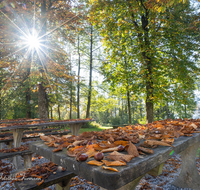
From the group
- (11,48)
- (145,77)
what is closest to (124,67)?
(145,77)

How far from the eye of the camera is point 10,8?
7.16 m

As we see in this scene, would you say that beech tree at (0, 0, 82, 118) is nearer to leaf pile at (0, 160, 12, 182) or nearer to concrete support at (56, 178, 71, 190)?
leaf pile at (0, 160, 12, 182)

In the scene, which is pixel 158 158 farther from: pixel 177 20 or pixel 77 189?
pixel 177 20

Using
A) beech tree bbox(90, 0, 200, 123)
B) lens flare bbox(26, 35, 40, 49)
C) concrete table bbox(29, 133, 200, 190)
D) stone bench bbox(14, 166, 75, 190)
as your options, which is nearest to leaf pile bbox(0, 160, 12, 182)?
stone bench bbox(14, 166, 75, 190)

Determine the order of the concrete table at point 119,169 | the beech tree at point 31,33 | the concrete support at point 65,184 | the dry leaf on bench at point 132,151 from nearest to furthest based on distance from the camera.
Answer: the concrete table at point 119,169 < the dry leaf on bench at point 132,151 < the concrete support at point 65,184 < the beech tree at point 31,33

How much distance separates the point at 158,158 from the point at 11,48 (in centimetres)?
851

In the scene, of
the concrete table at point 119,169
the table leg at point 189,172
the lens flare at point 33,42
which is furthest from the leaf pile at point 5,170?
the lens flare at point 33,42

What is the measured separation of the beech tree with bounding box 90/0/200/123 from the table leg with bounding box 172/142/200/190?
2395mm

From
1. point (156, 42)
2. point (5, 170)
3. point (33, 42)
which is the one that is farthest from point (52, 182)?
point (33, 42)

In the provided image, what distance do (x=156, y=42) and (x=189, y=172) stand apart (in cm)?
479

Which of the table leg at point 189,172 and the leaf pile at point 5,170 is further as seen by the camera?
the leaf pile at point 5,170

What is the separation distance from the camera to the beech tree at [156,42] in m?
5.62

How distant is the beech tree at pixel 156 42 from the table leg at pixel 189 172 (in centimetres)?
239

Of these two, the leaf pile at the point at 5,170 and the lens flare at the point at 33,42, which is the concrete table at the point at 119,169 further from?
the lens flare at the point at 33,42
